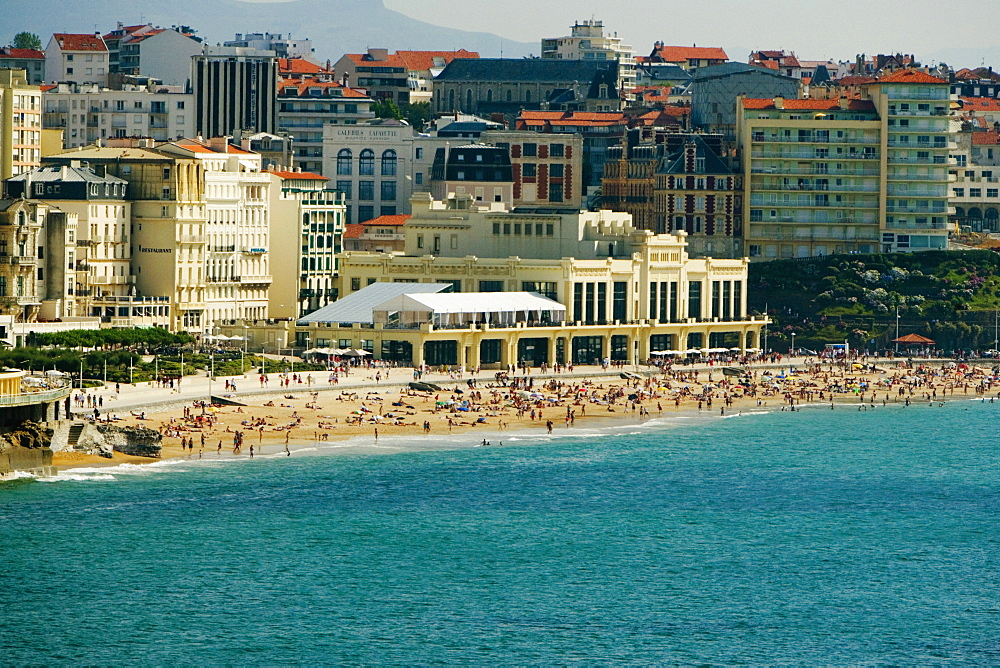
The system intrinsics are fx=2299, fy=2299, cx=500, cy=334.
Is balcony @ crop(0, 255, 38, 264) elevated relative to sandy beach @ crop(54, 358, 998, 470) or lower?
elevated

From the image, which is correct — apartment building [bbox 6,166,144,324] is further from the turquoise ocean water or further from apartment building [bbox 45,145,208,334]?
the turquoise ocean water

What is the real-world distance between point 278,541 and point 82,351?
4724 centimetres

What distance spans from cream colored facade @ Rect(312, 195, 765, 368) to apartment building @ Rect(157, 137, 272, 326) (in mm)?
7513

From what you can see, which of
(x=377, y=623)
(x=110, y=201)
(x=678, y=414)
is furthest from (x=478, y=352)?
(x=377, y=623)

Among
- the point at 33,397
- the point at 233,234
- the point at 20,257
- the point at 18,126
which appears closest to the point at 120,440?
the point at 33,397

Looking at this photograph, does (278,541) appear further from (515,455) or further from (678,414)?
(678,414)

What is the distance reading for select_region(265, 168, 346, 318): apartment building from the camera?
623 feet

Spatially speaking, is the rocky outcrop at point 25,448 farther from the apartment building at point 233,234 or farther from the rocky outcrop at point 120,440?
the apartment building at point 233,234

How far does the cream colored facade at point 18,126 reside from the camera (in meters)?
188

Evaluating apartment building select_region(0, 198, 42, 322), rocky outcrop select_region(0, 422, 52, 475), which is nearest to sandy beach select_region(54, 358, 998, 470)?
rocky outcrop select_region(0, 422, 52, 475)

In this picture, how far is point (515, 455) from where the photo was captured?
458 ft

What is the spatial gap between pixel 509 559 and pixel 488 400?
51177mm

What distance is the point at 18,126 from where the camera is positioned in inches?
7470

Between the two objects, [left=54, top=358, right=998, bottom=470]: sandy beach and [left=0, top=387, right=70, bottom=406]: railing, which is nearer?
[left=0, top=387, right=70, bottom=406]: railing
